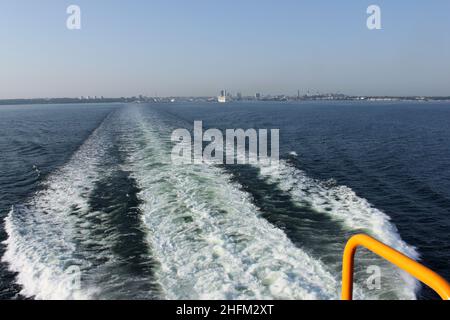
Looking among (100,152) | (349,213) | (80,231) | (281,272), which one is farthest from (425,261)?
(100,152)

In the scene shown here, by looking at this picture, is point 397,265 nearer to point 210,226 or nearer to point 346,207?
point 210,226

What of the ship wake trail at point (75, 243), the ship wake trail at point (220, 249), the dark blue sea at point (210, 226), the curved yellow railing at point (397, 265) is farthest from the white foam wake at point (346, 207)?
the ship wake trail at point (75, 243)

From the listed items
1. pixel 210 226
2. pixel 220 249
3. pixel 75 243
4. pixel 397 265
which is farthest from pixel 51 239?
pixel 397 265

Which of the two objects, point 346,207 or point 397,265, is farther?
point 346,207

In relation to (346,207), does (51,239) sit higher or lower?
lower

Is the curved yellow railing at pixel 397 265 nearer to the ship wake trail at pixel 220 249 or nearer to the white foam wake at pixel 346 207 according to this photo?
the ship wake trail at pixel 220 249

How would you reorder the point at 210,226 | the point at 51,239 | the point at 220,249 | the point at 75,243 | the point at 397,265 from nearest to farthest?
1. the point at 397,265
2. the point at 220,249
3. the point at 75,243
4. the point at 51,239
5. the point at 210,226

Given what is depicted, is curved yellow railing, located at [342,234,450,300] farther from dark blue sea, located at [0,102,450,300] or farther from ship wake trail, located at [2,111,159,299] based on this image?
ship wake trail, located at [2,111,159,299]

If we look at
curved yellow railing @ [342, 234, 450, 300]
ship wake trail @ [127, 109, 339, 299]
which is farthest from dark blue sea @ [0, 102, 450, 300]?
curved yellow railing @ [342, 234, 450, 300]
